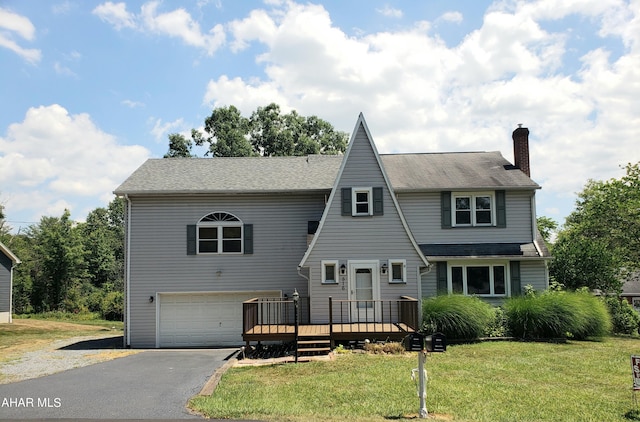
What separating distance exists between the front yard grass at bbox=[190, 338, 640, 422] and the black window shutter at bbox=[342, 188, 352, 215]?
17.9 ft

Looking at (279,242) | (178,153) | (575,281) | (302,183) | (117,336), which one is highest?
(178,153)

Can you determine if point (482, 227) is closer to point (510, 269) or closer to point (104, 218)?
point (510, 269)

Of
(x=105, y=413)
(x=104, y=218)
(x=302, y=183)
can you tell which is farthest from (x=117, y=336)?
(x=104, y=218)

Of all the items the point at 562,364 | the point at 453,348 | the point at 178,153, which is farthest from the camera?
the point at 178,153

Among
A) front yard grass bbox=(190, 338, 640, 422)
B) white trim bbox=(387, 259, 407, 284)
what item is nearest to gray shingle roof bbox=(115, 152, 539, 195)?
white trim bbox=(387, 259, 407, 284)

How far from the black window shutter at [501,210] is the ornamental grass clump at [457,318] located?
14.4ft

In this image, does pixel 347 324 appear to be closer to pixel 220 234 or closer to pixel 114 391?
pixel 220 234

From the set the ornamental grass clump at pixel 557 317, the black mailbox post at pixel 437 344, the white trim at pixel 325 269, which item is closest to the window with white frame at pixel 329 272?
the white trim at pixel 325 269

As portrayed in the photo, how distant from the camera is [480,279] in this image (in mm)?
20094

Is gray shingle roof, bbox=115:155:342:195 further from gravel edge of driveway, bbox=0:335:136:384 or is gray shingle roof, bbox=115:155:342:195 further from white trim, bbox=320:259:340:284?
gravel edge of driveway, bbox=0:335:136:384

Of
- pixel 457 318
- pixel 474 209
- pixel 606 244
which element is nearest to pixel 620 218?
pixel 606 244

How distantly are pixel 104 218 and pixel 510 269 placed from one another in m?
65.3

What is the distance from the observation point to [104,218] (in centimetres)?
7319

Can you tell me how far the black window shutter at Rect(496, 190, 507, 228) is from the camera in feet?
66.6
